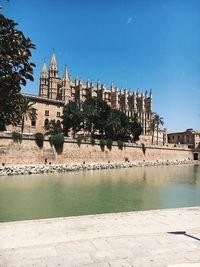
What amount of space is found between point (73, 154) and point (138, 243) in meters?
38.7

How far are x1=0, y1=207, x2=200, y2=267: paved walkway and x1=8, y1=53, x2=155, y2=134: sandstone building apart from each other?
2070 inches

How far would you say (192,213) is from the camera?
9.70 metres

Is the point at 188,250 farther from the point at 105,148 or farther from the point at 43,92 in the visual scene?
the point at 43,92

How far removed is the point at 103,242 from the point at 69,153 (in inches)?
1498

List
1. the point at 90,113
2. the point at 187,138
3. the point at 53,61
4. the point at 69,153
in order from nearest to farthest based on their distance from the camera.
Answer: the point at 69,153, the point at 90,113, the point at 53,61, the point at 187,138

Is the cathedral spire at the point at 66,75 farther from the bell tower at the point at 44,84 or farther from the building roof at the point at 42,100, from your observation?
the building roof at the point at 42,100

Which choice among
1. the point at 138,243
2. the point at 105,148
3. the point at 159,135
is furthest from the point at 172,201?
the point at 159,135

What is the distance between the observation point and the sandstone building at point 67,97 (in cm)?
6372

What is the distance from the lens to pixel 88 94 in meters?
83.0

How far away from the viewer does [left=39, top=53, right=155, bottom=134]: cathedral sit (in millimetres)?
76000

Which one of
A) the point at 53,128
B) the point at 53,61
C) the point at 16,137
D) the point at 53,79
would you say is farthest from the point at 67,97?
the point at 16,137

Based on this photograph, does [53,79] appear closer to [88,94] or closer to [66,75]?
[66,75]

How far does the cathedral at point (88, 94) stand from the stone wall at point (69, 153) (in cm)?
2059

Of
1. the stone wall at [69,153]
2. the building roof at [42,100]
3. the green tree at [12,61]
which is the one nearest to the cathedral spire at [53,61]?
the building roof at [42,100]
